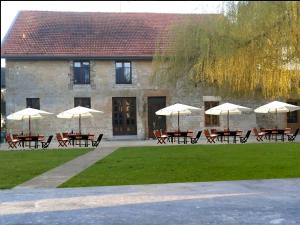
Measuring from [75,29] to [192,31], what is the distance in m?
18.0

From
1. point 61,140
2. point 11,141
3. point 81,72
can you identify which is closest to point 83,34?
point 81,72

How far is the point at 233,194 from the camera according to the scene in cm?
989

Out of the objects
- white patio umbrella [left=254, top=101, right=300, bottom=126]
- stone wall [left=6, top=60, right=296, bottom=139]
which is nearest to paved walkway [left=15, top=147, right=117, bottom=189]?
white patio umbrella [left=254, top=101, right=300, bottom=126]

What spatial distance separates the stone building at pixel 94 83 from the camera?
3052 cm

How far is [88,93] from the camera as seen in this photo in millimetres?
31156

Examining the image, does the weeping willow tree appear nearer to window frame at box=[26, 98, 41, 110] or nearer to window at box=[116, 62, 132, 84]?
window at box=[116, 62, 132, 84]

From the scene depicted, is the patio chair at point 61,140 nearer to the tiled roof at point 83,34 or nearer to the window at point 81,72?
the window at point 81,72

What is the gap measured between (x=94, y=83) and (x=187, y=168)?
17720mm

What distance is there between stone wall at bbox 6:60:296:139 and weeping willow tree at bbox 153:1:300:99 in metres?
13.8

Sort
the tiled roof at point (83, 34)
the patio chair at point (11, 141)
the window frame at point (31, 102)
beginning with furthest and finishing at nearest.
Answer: the tiled roof at point (83, 34), the window frame at point (31, 102), the patio chair at point (11, 141)

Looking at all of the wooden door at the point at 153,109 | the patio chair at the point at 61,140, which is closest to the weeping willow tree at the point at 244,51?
the patio chair at the point at 61,140

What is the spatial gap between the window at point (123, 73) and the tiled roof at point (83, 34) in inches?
26.8

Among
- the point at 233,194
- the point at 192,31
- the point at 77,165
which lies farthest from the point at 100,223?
the point at 192,31

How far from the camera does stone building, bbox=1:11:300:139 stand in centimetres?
3052
